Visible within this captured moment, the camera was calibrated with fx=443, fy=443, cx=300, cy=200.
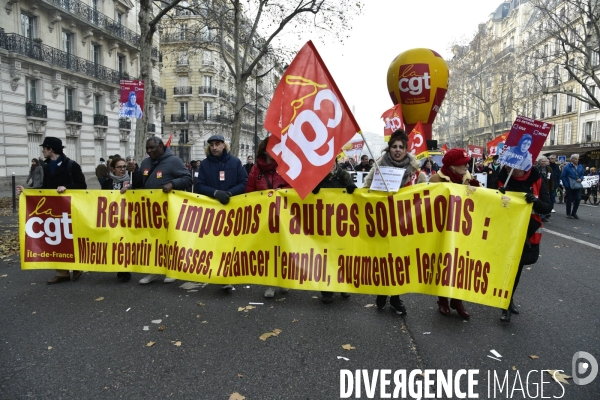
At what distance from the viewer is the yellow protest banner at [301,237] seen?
14.1ft

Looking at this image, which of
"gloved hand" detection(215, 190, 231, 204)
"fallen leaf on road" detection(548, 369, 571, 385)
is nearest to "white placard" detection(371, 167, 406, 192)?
"gloved hand" detection(215, 190, 231, 204)

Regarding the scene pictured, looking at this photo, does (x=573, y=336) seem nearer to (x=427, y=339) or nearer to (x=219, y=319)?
(x=427, y=339)

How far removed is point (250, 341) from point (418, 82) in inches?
462

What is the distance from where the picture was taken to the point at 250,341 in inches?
158

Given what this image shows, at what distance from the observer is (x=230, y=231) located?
5.15m

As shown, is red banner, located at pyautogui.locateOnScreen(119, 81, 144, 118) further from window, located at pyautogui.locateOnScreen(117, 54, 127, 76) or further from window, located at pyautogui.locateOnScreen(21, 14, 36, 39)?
window, located at pyautogui.locateOnScreen(117, 54, 127, 76)

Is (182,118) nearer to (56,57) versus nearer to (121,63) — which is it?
(121,63)

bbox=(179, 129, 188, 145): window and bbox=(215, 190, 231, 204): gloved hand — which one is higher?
bbox=(179, 129, 188, 145): window

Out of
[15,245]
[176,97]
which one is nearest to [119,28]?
[176,97]

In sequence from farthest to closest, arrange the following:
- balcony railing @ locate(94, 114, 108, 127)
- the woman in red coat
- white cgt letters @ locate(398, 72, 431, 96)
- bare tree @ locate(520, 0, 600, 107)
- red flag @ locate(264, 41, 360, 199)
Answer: balcony railing @ locate(94, 114, 108, 127) → bare tree @ locate(520, 0, 600, 107) → white cgt letters @ locate(398, 72, 431, 96) → the woman in red coat → red flag @ locate(264, 41, 360, 199)

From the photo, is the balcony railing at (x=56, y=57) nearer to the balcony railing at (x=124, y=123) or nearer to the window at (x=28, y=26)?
the window at (x=28, y=26)

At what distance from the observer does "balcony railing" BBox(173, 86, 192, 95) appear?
188ft

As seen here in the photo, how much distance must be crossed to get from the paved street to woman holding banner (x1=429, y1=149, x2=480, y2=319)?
0.38 feet

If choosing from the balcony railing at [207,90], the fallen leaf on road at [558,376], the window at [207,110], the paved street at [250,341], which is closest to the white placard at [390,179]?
the paved street at [250,341]
